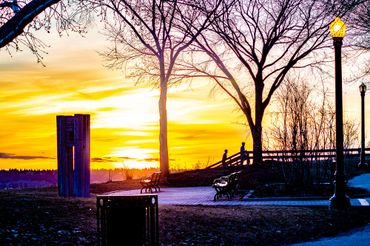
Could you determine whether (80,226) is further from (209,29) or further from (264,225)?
(209,29)

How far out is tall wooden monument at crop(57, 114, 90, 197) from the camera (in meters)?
21.4

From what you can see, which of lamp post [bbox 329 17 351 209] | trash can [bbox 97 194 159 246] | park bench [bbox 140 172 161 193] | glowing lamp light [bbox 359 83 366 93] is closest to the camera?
trash can [bbox 97 194 159 246]

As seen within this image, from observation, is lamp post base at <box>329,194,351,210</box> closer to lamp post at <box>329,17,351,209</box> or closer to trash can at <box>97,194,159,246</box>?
lamp post at <box>329,17,351,209</box>

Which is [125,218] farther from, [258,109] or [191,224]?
[258,109]

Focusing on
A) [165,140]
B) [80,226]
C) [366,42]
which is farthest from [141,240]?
[366,42]

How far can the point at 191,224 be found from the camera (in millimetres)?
15625

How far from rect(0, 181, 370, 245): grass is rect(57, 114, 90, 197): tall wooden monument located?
3.85 metres

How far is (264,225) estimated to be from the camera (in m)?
16.6

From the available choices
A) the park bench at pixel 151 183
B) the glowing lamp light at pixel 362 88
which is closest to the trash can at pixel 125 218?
the park bench at pixel 151 183

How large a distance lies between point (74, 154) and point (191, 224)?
7.12 m

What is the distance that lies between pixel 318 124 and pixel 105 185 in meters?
13.6

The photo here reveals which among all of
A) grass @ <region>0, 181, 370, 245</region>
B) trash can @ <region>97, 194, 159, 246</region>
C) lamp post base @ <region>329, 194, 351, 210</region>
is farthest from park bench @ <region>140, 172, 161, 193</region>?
trash can @ <region>97, 194, 159, 246</region>

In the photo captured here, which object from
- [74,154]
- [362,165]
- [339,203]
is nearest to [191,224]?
[339,203]

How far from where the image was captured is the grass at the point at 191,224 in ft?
44.1
